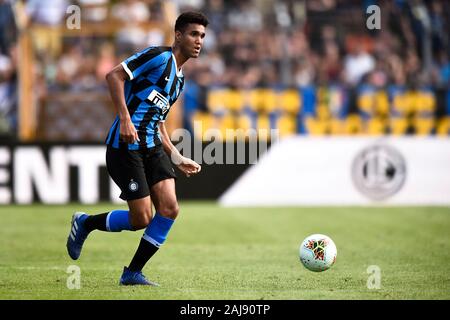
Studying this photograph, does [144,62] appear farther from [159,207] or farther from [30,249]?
[30,249]

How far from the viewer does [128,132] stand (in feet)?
23.9

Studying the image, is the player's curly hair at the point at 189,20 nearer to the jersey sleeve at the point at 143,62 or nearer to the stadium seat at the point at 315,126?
the jersey sleeve at the point at 143,62

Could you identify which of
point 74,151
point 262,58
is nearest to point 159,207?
point 74,151

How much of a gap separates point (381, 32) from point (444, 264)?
14277 millimetres

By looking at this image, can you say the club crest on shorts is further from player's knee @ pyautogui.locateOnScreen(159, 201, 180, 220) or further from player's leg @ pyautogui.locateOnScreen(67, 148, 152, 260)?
player's knee @ pyautogui.locateOnScreen(159, 201, 180, 220)

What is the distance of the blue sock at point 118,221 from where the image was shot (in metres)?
7.97

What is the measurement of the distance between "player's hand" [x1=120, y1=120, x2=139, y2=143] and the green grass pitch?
1280mm

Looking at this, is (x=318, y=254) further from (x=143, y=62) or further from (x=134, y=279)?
(x=143, y=62)

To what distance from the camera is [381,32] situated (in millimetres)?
22844

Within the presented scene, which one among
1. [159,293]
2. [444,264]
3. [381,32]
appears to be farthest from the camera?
[381,32]

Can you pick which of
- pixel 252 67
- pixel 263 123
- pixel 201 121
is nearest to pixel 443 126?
pixel 263 123

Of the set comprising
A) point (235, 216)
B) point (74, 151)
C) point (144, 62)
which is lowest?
point (235, 216)

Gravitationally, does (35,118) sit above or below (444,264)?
above

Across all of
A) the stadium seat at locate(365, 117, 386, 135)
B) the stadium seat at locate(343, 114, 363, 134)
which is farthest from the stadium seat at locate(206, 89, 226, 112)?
the stadium seat at locate(365, 117, 386, 135)
